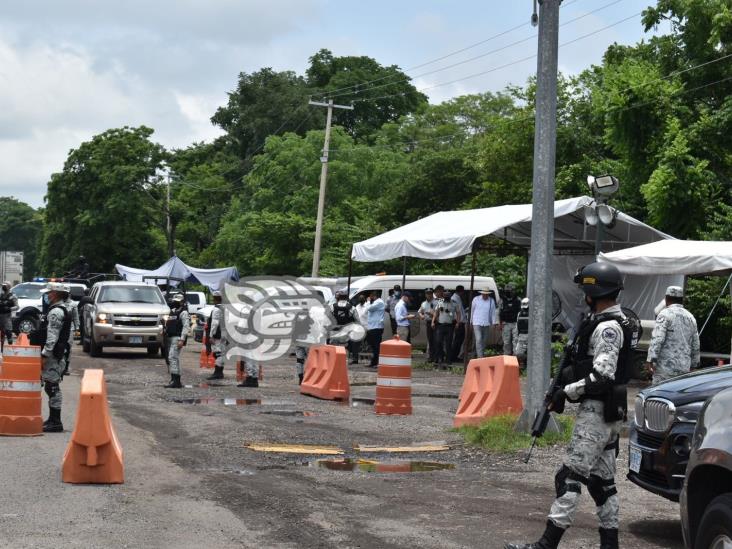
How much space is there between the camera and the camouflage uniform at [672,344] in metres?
13.5

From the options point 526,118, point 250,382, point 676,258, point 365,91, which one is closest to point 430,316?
point 250,382

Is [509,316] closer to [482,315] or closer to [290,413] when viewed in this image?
[482,315]

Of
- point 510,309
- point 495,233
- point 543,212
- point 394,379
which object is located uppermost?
point 495,233

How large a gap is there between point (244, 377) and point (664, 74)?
52.2 ft

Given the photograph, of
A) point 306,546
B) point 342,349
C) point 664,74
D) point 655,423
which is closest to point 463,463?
point 655,423

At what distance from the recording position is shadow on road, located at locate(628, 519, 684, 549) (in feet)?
27.2

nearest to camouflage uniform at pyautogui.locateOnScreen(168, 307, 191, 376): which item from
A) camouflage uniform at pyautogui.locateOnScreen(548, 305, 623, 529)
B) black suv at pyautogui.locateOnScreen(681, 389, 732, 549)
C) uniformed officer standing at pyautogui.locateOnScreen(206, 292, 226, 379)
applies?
uniformed officer standing at pyautogui.locateOnScreen(206, 292, 226, 379)

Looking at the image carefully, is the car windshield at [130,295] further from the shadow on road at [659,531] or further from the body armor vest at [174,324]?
the shadow on road at [659,531]

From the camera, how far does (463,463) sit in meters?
12.0

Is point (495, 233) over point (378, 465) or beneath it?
over

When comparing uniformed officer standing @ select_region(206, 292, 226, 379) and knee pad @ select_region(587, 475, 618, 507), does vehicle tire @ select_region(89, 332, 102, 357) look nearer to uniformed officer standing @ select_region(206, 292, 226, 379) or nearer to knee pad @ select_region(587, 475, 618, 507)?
uniformed officer standing @ select_region(206, 292, 226, 379)

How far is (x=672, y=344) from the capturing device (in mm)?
13500

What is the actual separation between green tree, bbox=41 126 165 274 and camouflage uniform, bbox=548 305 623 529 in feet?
203

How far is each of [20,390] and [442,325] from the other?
52.1ft
